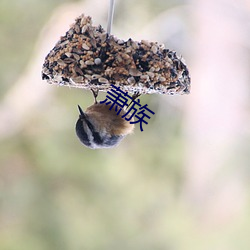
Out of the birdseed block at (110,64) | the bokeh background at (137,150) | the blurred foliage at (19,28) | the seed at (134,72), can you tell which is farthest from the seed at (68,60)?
the blurred foliage at (19,28)

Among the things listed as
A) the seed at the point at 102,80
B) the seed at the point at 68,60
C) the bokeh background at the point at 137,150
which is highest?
the bokeh background at the point at 137,150

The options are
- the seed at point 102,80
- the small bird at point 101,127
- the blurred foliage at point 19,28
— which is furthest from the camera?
the blurred foliage at point 19,28

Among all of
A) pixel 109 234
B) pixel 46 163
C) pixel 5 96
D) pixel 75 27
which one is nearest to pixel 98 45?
pixel 75 27

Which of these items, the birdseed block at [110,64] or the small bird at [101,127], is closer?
the birdseed block at [110,64]

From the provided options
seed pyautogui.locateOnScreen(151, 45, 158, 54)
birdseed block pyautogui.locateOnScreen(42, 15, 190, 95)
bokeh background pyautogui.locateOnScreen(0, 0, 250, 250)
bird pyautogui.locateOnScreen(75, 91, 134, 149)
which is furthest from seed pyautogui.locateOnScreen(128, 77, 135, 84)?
bokeh background pyautogui.locateOnScreen(0, 0, 250, 250)

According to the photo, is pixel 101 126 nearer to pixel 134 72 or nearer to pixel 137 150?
pixel 134 72

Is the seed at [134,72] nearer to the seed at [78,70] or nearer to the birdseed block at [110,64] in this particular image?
the birdseed block at [110,64]

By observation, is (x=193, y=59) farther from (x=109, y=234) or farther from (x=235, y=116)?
(x=109, y=234)

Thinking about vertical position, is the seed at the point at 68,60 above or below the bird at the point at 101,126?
below
